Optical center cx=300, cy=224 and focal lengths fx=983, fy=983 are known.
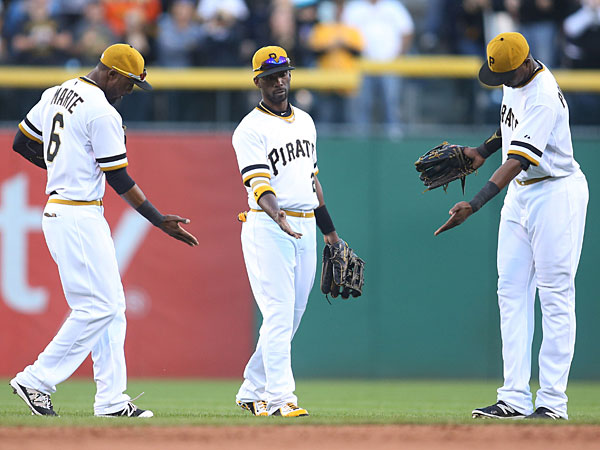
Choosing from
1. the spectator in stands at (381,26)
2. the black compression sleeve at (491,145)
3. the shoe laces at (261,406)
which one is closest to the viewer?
the shoe laces at (261,406)

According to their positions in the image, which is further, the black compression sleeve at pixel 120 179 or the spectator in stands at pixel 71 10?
the spectator in stands at pixel 71 10

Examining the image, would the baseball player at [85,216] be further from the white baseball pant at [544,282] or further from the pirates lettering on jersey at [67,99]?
the white baseball pant at [544,282]

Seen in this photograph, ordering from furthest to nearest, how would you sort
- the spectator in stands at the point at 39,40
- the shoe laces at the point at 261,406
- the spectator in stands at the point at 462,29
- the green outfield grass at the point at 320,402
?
the spectator in stands at the point at 462,29, the spectator in stands at the point at 39,40, the shoe laces at the point at 261,406, the green outfield grass at the point at 320,402

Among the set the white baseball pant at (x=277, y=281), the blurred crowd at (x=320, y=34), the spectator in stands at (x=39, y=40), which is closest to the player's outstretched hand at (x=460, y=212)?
the white baseball pant at (x=277, y=281)

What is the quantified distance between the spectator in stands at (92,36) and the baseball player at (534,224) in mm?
6757

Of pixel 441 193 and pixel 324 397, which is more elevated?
pixel 441 193

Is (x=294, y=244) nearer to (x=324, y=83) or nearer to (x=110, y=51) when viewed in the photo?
(x=110, y=51)

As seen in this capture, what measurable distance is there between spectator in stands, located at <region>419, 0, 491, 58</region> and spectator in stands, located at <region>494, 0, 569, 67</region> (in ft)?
1.22

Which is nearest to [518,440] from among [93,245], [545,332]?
[545,332]

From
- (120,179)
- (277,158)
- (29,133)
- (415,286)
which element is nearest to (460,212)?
(277,158)

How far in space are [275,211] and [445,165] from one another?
1.47 metres

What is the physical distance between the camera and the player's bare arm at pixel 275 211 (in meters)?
6.39

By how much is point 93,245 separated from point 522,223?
2.86m

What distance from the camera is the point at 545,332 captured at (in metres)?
6.53
